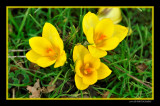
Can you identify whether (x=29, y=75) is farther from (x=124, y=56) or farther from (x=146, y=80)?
(x=146, y=80)

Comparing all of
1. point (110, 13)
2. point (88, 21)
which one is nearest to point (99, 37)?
point (88, 21)

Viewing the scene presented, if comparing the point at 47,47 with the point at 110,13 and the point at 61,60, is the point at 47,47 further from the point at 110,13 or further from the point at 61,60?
the point at 110,13

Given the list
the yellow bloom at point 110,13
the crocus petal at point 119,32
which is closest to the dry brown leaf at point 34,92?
the crocus petal at point 119,32

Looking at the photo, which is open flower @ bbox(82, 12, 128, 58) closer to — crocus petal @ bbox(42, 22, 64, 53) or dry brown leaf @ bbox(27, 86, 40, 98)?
crocus petal @ bbox(42, 22, 64, 53)

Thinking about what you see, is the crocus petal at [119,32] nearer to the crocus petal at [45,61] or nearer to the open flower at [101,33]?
the open flower at [101,33]

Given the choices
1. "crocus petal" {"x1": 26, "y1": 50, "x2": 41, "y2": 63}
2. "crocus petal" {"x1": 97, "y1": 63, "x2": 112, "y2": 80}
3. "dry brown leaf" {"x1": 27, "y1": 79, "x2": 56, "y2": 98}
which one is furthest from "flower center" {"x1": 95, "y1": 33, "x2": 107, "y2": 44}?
"dry brown leaf" {"x1": 27, "y1": 79, "x2": 56, "y2": 98}

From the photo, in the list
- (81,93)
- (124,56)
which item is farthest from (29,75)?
(124,56)
